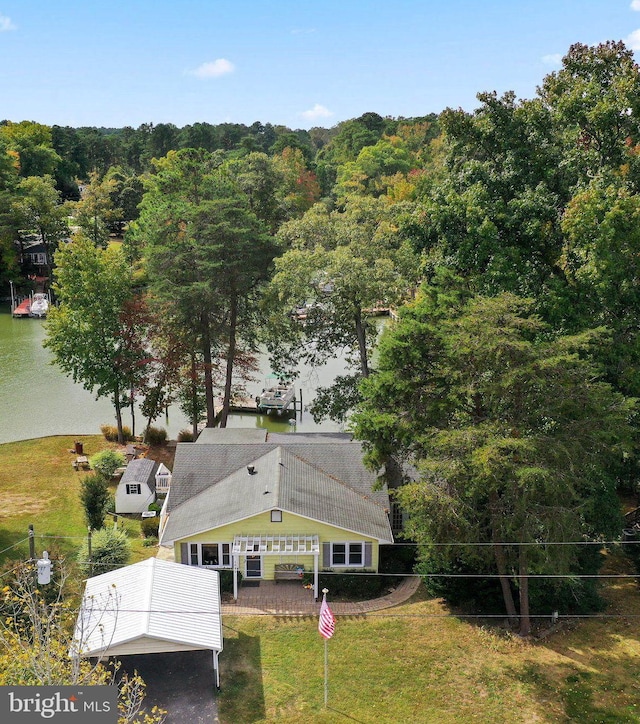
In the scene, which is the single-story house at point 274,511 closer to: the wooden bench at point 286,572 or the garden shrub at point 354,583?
the wooden bench at point 286,572

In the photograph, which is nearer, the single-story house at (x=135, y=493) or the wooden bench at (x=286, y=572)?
the wooden bench at (x=286, y=572)

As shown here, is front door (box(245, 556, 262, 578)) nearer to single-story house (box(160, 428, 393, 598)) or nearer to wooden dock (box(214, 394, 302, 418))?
single-story house (box(160, 428, 393, 598))

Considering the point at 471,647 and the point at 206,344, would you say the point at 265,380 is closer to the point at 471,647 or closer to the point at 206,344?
the point at 206,344

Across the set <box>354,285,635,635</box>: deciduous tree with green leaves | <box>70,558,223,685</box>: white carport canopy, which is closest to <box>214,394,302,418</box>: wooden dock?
<box>354,285,635,635</box>: deciduous tree with green leaves

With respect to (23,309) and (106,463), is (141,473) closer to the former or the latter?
(106,463)

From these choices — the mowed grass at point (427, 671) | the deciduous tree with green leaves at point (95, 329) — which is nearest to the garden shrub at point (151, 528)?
the mowed grass at point (427, 671)
